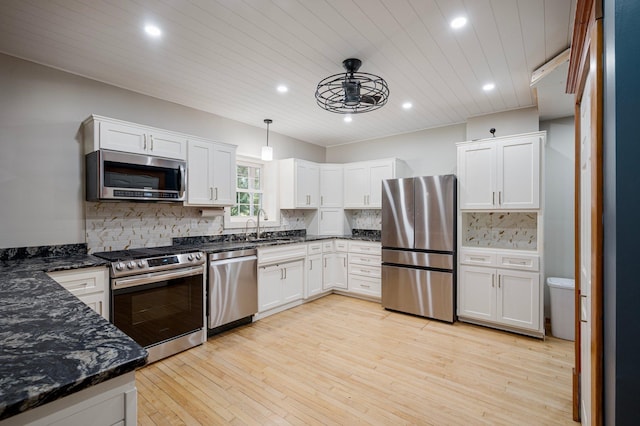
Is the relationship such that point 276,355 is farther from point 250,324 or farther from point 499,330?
point 499,330

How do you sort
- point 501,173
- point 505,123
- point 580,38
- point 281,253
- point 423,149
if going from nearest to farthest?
point 580,38 → point 501,173 → point 505,123 → point 281,253 → point 423,149

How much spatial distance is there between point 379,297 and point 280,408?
270 cm

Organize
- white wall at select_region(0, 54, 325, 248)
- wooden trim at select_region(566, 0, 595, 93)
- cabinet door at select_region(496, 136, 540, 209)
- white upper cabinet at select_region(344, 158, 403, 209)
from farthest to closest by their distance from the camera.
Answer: white upper cabinet at select_region(344, 158, 403, 209), cabinet door at select_region(496, 136, 540, 209), white wall at select_region(0, 54, 325, 248), wooden trim at select_region(566, 0, 595, 93)

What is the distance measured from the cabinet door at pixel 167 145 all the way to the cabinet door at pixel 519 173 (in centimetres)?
367

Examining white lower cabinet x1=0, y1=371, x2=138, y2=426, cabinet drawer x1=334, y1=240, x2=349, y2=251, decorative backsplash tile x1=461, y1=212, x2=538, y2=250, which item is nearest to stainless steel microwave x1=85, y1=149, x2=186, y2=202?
white lower cabinet x1=0, y1=371, x2=138, y2=426

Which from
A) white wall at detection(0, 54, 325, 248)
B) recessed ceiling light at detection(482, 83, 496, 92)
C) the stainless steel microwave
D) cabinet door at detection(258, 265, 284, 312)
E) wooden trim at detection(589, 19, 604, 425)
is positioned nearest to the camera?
wooden trim at detection(589, 19, 604, 425)

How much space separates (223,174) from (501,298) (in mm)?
3644

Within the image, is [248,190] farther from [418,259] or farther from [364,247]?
[418,259]

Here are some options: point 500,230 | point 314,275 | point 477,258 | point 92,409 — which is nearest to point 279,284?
point 314,275

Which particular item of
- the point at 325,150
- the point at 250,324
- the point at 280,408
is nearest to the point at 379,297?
the point at 250,324

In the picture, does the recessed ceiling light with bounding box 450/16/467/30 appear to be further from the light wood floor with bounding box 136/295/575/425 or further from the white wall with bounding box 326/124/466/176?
the light wood floor with bounding box 136/295/575/425

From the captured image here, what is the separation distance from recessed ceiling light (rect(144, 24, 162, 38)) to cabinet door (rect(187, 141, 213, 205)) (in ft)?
4.28

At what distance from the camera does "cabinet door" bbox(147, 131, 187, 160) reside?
123 inches

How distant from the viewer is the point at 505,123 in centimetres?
396
